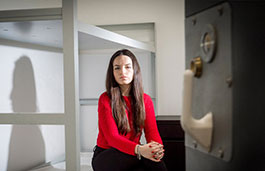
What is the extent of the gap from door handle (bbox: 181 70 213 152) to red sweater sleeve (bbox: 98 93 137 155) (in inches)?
40.2

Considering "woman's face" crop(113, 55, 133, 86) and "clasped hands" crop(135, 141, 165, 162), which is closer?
"clasped hands" crop(135, 141, 165, 162)

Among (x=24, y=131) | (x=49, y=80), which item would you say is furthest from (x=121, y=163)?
(x=49, y=80)

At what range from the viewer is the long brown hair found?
1.56 metres

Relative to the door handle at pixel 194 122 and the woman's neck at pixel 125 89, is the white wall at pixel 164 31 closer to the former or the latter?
the woman's neck at pixel 125 89

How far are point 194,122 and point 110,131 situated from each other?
1.12m

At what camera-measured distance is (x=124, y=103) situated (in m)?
1.62

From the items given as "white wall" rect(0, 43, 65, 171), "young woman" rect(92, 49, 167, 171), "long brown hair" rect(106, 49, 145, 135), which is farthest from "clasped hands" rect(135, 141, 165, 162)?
"white wall" rect(0, 43, 65, 171)

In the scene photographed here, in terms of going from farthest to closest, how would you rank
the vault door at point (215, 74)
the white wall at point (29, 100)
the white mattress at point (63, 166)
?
1. the white mattress at point (63, 166)
2. the white wall at point (29, 100)
3. the vault door at point (215, 74)

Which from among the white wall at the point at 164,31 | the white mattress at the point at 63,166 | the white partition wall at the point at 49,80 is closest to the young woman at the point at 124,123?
the white partition wall at the point at 49,80

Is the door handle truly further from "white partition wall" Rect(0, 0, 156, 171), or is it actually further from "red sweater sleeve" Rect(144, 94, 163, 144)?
"red sweater sleeve" Rect(144, 94, 163, 144)

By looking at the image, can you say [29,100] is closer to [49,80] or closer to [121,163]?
[49,80]

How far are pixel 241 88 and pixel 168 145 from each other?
6.20 ft

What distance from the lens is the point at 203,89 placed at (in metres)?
0.44

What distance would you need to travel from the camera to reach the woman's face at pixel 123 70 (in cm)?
160
